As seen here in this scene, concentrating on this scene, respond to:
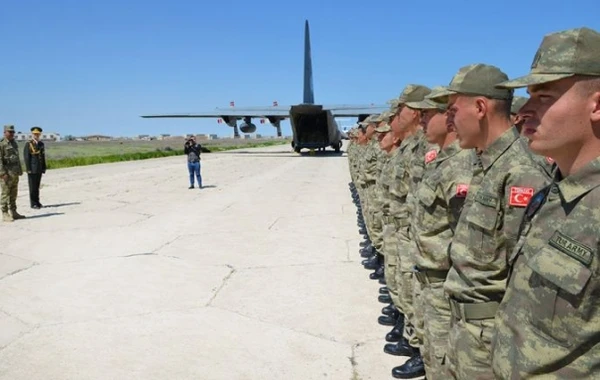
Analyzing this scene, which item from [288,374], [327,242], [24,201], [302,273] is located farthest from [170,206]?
[288,374]

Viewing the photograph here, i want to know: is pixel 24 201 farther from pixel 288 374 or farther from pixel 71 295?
pixel 288 374

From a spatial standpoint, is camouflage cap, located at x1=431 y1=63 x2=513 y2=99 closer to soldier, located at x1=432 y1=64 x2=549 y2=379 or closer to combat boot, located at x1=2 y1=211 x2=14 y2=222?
soldier, located at x1=432 y1=64 x2=549 y2=379

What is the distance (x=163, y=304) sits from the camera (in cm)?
509

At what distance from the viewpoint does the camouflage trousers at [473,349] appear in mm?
2068

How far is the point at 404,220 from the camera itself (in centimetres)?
405

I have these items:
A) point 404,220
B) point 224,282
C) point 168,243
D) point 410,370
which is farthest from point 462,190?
point 168,243

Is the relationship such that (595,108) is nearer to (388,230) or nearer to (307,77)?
(388,230)

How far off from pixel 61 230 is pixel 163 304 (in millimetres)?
4787

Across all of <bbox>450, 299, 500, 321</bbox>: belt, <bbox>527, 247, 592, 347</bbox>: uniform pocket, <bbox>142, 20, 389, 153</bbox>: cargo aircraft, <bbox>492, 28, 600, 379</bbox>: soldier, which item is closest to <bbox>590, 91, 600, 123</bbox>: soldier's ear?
<bbox>492, 28, 600, 379</bbox>: soldier

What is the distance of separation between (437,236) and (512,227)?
2.45 ft

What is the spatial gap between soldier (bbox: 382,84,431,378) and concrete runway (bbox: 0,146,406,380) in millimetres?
170

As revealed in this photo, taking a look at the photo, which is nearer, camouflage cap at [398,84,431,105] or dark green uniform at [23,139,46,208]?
camouflage cap at [398,84,431,105]

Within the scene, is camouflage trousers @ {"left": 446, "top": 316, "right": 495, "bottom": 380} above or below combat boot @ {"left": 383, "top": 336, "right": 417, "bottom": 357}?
above

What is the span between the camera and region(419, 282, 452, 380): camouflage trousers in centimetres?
259
